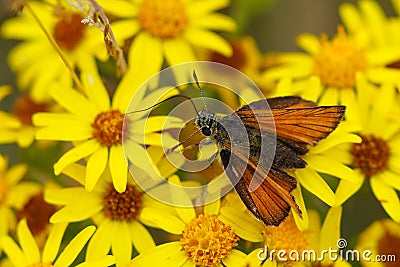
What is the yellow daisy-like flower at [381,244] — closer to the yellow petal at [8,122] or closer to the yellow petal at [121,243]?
the yellow petal at [121,243]

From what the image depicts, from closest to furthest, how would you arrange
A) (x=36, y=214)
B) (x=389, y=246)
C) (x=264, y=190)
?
(x=264, y=190) → (x=389, y=246) → (x=36, y=214)

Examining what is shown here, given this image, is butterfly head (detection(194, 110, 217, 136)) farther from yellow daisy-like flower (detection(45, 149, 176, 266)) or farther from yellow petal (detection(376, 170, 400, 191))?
yellow petal (detection(376, 170, 400, 191))

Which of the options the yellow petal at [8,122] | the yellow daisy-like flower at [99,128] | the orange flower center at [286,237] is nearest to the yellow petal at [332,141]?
the orange flower center at [286,237]

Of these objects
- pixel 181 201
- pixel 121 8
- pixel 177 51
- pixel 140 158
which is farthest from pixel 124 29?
pixel 181 201

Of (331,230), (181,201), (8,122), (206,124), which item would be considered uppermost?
(8,122)

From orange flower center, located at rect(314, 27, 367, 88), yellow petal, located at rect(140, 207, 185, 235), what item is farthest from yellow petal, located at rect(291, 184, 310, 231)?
orange flower center, located at rect(314, 27, 367, 88)

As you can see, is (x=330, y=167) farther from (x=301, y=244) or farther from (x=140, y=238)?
(x=140, y=238)

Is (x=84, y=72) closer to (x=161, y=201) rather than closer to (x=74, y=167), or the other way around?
(x=74, y=167)

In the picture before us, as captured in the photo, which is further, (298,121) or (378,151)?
(378,151)
